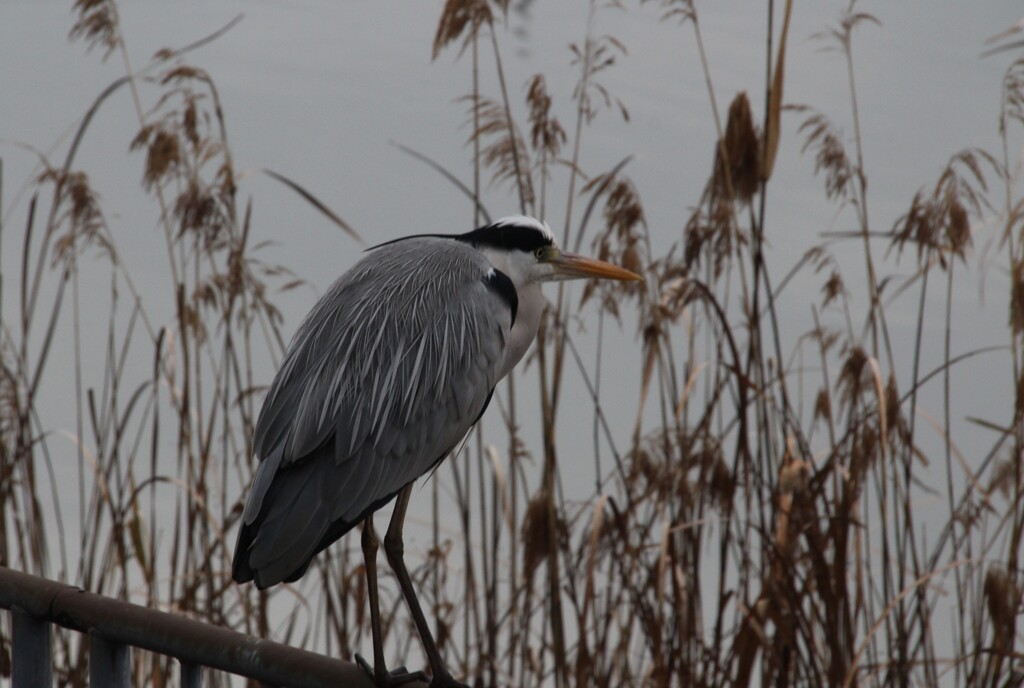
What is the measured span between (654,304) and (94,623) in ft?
4.36

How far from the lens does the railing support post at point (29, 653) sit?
4.59 feet

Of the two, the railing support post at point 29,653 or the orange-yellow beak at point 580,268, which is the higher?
the orange-yellow beak at point 580,268

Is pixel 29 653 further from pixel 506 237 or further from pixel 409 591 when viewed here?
pixel 506 237

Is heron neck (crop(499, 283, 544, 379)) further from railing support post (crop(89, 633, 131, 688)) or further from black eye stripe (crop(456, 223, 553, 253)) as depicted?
railing support post (crop(89, 633, 131, 688))

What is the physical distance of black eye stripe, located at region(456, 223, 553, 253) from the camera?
1696mm

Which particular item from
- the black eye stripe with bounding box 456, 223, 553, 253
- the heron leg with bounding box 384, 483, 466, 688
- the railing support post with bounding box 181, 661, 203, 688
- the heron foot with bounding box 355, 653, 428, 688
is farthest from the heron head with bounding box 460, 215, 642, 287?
Result: the railing support post with bounding box 181, 661, 203, 688

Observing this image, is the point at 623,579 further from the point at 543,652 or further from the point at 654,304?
the point at 654,304

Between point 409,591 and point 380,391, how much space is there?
1.04ft

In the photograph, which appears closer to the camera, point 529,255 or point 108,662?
point 108,662

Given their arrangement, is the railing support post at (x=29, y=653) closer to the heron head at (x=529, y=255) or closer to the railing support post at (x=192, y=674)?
the railing support post at (x=192, y=674)

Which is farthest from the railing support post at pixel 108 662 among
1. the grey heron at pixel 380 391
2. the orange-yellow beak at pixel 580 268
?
the orange-yellow beak at pixel 580 268

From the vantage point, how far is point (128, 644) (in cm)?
133

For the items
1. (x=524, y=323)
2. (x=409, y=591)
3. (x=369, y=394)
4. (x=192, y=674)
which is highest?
A: (x=524, y=323)

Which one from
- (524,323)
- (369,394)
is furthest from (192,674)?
(524,323)
